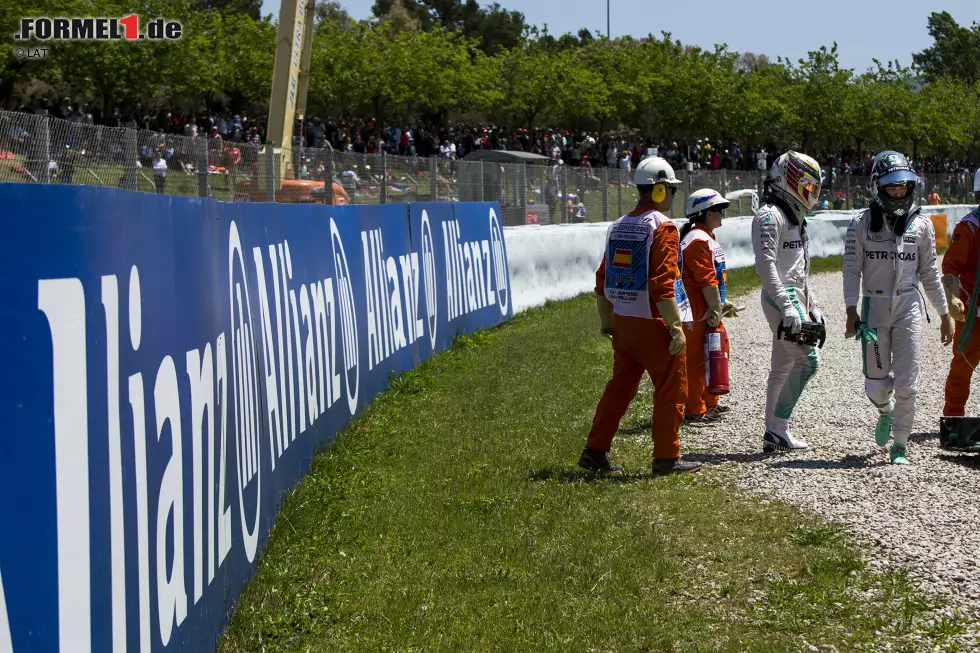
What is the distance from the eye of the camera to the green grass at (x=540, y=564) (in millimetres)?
4723

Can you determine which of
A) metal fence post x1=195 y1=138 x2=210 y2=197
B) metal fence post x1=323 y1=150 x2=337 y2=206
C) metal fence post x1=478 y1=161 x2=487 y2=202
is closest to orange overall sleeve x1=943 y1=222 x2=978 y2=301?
metal fence post x1=195 y1=138 x2=210 y2=197

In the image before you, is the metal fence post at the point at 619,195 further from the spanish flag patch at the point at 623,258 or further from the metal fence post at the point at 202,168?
the spanish flag patch at the point at 623,258

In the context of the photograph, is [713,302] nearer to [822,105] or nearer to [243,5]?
[822,105]

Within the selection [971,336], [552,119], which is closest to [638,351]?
[971,336]

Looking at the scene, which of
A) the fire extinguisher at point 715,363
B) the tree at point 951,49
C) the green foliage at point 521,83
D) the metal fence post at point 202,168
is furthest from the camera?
the tree at point 951,49

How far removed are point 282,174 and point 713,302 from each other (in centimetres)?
610

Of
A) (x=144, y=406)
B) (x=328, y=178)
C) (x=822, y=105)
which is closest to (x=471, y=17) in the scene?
(x=822, y=105)

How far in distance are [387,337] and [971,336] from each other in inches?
191

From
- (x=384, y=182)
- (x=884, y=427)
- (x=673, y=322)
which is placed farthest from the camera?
(x=384, y=182)

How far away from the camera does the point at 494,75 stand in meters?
58.4

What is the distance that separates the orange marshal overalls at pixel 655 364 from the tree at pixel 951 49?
148 m

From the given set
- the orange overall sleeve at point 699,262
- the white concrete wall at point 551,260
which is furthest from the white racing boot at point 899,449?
the white concrete wall at point 551,260

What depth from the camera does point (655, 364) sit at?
24.1 feet

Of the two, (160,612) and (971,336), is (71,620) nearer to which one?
(160,612)
